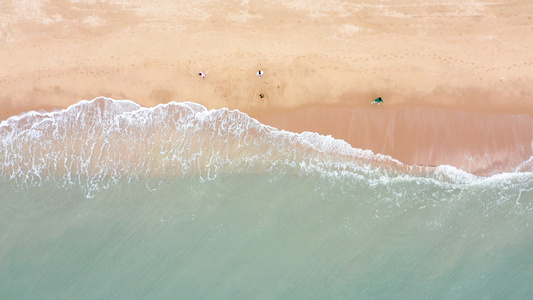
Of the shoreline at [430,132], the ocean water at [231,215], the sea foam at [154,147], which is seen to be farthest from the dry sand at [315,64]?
the ocean water at [231,215]

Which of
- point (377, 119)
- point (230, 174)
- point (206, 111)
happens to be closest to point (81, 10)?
point (206, 111)

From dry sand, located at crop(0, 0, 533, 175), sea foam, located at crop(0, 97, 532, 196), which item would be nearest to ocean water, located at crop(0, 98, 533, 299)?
sea foam, located at crop(0, 97, 532, 196)

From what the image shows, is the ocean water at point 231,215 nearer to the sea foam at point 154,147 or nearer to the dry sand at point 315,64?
the sea foam at point 154,147

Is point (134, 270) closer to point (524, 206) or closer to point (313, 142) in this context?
point (313, 142)

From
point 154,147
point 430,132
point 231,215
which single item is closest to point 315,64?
point 430,132

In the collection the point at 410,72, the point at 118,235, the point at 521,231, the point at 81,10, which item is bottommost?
the point at 118,235

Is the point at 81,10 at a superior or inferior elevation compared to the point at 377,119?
superior

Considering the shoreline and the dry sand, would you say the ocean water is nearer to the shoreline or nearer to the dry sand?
the shoreline
